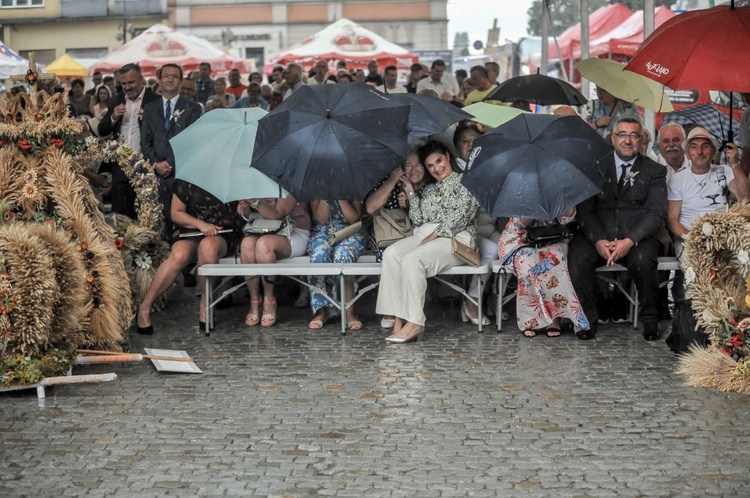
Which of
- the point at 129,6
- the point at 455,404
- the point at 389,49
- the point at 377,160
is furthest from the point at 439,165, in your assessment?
the point at 129,6

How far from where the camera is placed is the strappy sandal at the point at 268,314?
9500 millimetres

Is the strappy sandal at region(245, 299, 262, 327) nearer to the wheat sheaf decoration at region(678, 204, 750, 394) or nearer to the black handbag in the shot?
the black handbag

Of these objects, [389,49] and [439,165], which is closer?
[439,165]

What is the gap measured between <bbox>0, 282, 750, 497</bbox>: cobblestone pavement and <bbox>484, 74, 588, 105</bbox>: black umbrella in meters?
3.90

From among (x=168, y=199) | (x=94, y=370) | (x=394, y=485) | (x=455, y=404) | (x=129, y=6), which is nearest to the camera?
(x=394, y=485)

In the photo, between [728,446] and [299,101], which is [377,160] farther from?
[728,446]

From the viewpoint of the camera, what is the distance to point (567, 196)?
8.53 m

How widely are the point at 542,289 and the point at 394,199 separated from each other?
1.41 meters

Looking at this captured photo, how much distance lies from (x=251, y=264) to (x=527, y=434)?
11.6 feet

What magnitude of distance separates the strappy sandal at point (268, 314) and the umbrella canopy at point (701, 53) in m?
3.45

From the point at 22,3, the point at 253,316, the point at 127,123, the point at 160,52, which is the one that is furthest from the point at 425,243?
the point at 22,3

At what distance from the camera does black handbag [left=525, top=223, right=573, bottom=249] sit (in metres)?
8.91

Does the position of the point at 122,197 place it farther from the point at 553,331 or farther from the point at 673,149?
the point at 673,149

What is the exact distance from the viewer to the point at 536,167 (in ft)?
28.3
